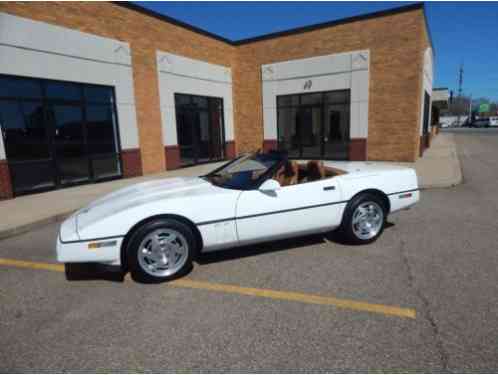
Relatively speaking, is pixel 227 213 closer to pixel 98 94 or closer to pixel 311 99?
pixel 98 94

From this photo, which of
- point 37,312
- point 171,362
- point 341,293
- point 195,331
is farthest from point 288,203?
point 37,312

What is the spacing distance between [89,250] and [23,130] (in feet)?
23.7

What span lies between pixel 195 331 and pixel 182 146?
438 inches

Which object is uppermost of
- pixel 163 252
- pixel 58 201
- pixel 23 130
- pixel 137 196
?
pixel 23 130

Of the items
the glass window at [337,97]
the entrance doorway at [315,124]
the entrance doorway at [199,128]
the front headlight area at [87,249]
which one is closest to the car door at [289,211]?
the front headlight area at [87,249]

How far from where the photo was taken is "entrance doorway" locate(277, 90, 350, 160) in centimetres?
Result: 1336

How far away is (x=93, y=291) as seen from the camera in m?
3.25

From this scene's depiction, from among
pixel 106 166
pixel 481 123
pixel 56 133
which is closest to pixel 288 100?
pixel 106 166

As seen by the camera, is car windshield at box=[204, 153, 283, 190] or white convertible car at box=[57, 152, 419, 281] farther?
car windshield at box=[204, 153, 283, 190]

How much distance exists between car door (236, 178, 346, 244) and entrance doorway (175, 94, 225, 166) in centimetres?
985

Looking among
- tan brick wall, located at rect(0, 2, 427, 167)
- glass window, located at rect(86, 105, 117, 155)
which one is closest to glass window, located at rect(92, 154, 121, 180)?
glass window, located at rect(86, 105, 117, 155)

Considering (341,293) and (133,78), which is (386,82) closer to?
(133,78)

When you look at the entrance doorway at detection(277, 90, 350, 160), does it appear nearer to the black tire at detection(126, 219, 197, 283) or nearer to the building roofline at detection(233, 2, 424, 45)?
the building roofline at detection(233, 2, 424, 45)

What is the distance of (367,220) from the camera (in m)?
4.28
